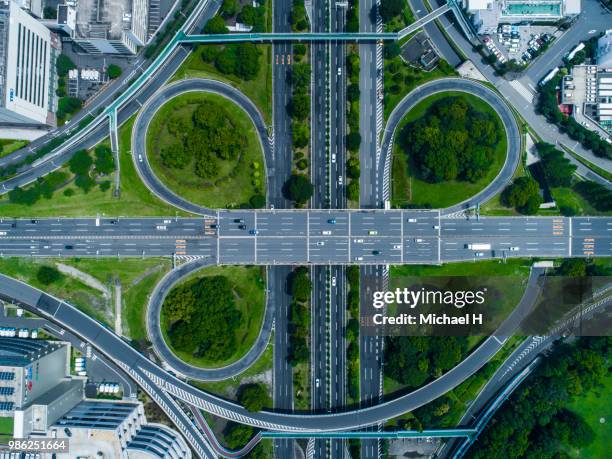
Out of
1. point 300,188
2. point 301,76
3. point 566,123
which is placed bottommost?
point 300,188

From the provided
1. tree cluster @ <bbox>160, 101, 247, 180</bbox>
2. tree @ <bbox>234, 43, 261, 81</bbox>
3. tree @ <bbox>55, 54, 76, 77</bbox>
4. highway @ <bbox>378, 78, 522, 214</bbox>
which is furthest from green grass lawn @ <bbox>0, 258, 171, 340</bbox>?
highway @ <bbox>378, 78, 522, 214</bbox>

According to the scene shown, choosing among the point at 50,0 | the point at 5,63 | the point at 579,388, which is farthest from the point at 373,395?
the point at 50,0

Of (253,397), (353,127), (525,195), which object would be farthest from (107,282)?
(525,195)

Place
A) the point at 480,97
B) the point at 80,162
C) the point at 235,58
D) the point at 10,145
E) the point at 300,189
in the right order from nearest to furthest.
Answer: the point at 300,189 → the point at 80,162 → the point at 235,58 → the point at 10,145 → the point at 480,97

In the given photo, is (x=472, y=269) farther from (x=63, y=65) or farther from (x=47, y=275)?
(x=63, y=65)

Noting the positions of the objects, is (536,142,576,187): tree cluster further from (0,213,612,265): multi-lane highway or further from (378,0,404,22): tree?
(378,0,404,22): tree

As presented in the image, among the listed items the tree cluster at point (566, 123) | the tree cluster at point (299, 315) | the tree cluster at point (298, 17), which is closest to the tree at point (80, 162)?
the tree cluster at point (299, 315)
